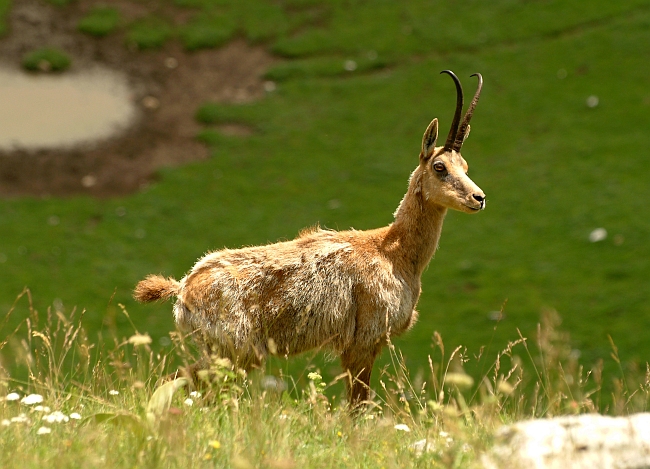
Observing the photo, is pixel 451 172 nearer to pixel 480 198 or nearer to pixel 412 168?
pixel 480 198

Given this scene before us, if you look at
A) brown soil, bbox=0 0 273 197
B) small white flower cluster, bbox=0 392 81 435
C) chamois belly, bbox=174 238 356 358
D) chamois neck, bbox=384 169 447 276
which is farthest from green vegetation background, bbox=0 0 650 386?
small white flower cluster, bbox=0 392 81 435

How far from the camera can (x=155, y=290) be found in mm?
9062

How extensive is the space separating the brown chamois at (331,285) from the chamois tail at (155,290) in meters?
0.01

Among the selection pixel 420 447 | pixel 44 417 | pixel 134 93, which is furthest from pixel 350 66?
pixel 44 417

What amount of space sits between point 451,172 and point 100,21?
35.0 metres

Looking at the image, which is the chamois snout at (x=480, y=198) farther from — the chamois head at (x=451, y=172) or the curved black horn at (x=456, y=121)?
the curved black horn at (x=456, y=121)

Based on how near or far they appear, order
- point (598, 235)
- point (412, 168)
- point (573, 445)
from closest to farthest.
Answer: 1. point (573, 445)
2. point (598, 235)
3. point (412, 168)

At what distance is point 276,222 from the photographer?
2962 cm

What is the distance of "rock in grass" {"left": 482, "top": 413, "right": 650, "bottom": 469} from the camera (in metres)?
4.96

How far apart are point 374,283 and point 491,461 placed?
445cm

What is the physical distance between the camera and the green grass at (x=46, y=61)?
37.6 meters

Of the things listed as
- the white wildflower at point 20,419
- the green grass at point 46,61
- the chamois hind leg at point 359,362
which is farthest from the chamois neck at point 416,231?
the green grass at point 46,61

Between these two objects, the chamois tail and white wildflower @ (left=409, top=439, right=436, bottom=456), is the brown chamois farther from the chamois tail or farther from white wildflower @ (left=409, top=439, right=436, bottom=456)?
white wildflower @ (left=409, top=439, right=436, bottom=456)

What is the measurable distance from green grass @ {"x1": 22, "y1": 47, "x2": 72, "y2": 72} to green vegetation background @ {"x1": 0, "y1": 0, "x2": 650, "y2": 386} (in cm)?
303
